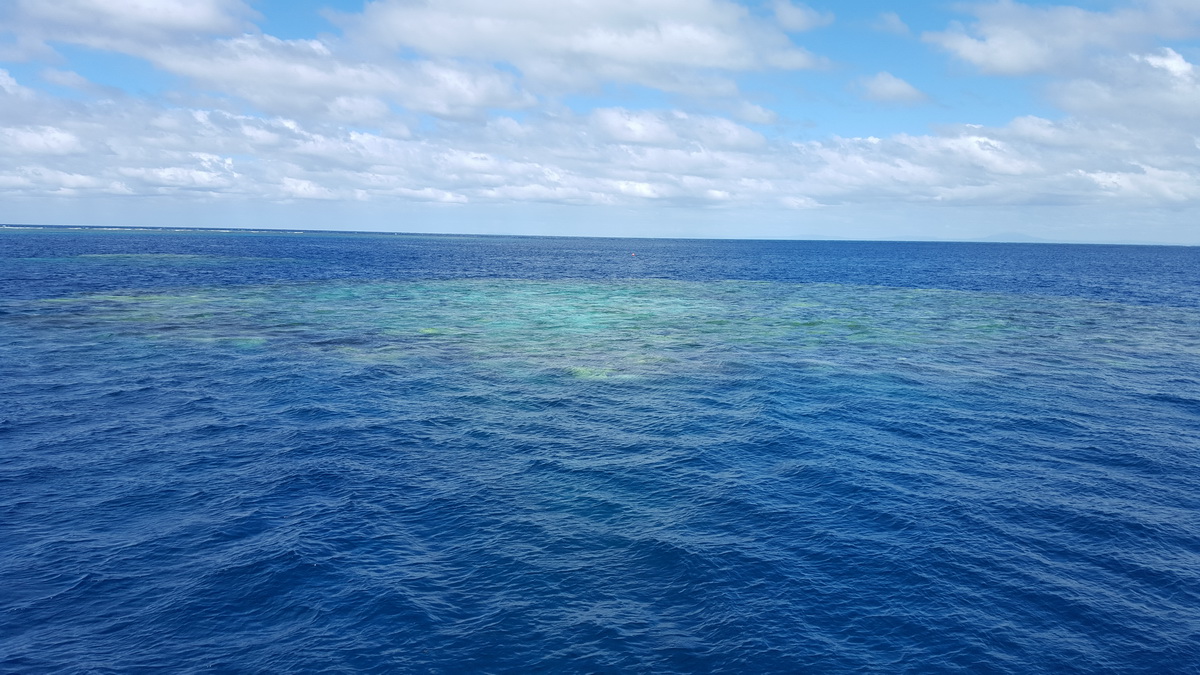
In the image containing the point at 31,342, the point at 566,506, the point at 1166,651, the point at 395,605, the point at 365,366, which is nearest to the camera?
the point at 1166,651

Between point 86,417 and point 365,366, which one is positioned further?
point 365,366

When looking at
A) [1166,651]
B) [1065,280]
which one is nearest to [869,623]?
[1166,651]

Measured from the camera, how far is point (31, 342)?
63219 millimetres

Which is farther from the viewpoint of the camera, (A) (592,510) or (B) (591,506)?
(B) (591,506)

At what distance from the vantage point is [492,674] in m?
20.2

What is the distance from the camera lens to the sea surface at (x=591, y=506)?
71.7 ft

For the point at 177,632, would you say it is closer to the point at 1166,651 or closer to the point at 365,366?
the point at 1166,651

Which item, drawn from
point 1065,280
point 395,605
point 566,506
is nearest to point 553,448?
point 566,506

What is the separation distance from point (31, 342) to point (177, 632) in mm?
56985

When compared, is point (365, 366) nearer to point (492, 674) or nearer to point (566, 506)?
point (566, 506)

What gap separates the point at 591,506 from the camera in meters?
31.1

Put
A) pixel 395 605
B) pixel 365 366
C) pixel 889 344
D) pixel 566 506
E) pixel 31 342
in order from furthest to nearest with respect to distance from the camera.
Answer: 1. pixel 889 344
2. pixel 31 342
3. pixel 365 366
4. pixel 566 506
5. pixel 395 605

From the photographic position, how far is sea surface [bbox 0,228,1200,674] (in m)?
21.9

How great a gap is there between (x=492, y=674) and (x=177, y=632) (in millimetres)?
10228
